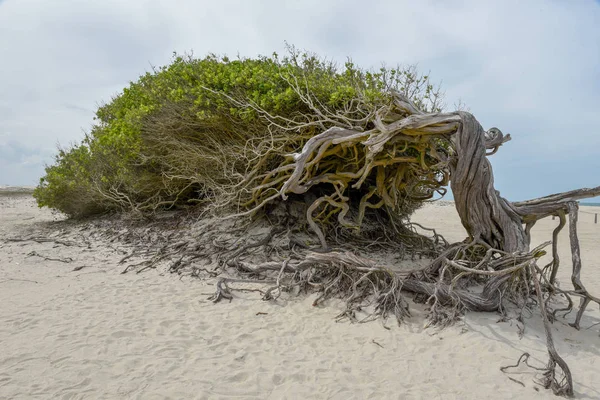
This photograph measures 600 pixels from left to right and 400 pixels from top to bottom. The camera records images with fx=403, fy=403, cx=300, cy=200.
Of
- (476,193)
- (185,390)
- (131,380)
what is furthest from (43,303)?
(476,193)

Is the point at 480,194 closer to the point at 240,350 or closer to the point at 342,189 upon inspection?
the point at 342,189

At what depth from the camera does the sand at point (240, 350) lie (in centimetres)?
430

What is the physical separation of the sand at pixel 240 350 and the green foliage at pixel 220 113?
11.9 feet

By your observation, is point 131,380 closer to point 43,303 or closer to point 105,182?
point 43,303

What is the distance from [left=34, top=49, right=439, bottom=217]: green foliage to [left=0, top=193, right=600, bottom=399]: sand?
11.9 ft

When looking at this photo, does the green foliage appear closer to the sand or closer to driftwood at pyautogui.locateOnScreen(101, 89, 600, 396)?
driftwood at pyautogui.locateOnScreen(101, 89, 600, 396)

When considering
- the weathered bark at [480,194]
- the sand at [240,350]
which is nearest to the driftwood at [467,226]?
the weathered bark at [480,194]

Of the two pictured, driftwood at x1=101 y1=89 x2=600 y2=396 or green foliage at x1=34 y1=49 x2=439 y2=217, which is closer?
driftwood at x1=101 y1=89 x2=600 y2=396

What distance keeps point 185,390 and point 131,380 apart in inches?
25.1

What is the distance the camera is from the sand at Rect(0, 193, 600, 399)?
4.30m

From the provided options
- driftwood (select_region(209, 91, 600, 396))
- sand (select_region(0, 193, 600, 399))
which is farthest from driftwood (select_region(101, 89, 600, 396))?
sand (select_region(0, 193, 600, 399))

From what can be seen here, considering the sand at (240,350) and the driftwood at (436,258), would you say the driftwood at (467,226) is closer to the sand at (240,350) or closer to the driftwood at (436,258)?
the driftwood at (436,258)

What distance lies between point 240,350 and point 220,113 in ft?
19.6

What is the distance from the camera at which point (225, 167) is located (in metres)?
9.80
